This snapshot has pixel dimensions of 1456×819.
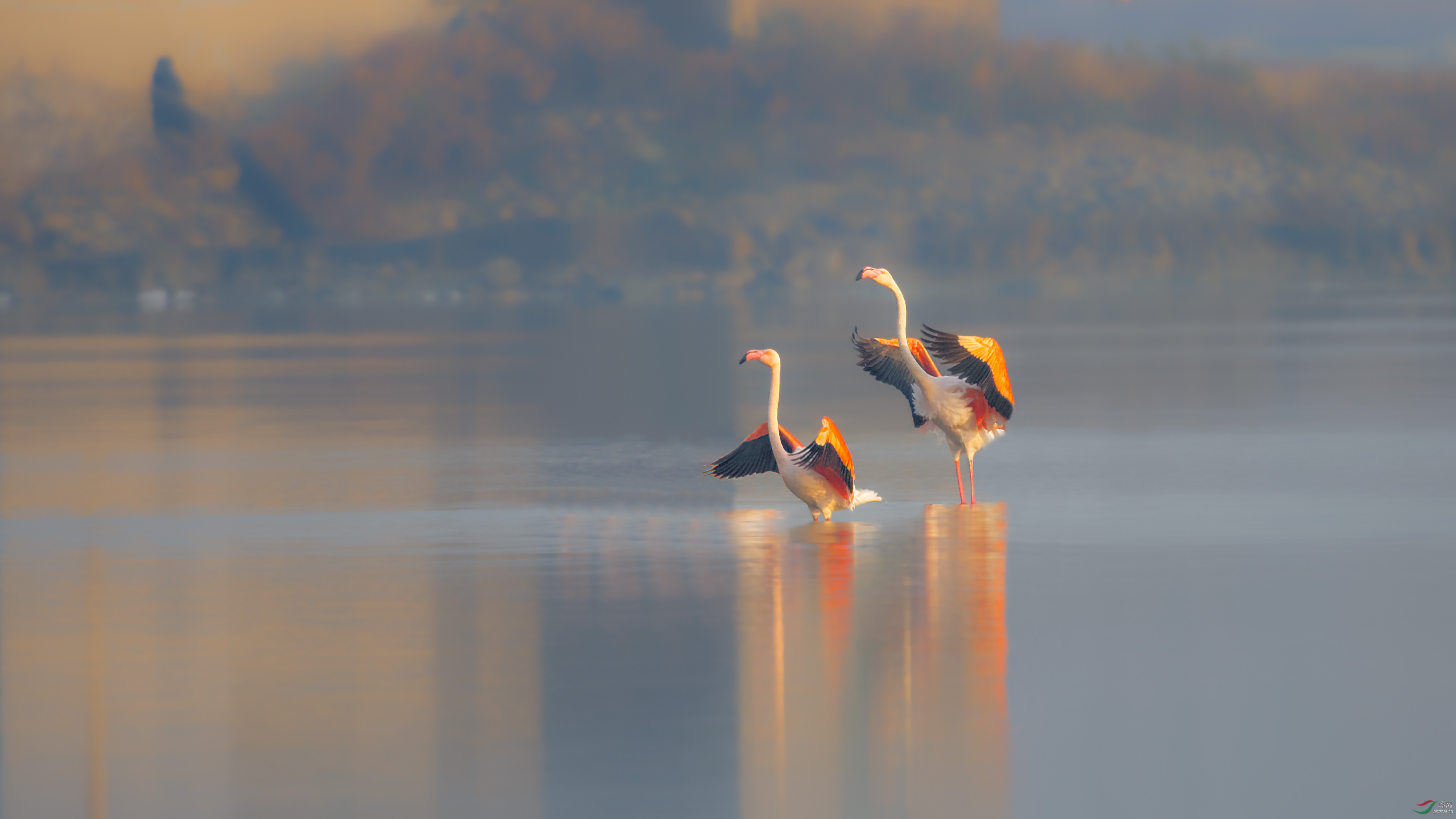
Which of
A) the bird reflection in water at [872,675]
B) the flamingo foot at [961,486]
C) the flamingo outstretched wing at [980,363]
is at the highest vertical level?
the flamingo outstretched wing at [980,363]

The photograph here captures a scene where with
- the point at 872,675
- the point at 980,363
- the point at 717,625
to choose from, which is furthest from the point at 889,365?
the point at 872,675

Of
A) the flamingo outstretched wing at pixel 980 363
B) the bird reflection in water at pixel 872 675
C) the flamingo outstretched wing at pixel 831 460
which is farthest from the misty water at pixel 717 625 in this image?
the flamingo outstretched wing at pixel 980 363

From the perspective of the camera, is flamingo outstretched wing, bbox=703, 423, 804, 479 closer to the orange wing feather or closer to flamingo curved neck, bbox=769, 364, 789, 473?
flamingo curved neck, bbox=769, 364, 789, 473

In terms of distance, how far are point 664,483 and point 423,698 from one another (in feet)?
27.7

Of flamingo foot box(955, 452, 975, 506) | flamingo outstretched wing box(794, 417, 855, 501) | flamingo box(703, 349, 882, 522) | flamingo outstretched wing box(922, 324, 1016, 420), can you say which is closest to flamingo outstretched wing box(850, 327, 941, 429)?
flamingo foot box(955, 452, 975, 506)

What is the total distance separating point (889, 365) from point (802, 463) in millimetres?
2739

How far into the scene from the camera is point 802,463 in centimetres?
1343

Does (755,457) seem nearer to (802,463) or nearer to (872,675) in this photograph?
(802,463)

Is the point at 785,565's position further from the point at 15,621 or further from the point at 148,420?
the point at 148,420

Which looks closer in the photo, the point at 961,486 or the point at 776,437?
the point at 776,437

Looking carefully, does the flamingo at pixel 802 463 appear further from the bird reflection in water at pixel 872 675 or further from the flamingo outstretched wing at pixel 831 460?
the bird reflection in water at pixel 872 675

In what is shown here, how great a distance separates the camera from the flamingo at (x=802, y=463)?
13328 mm

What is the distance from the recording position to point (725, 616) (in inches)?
400

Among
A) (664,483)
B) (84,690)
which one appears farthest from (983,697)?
(664,483)
